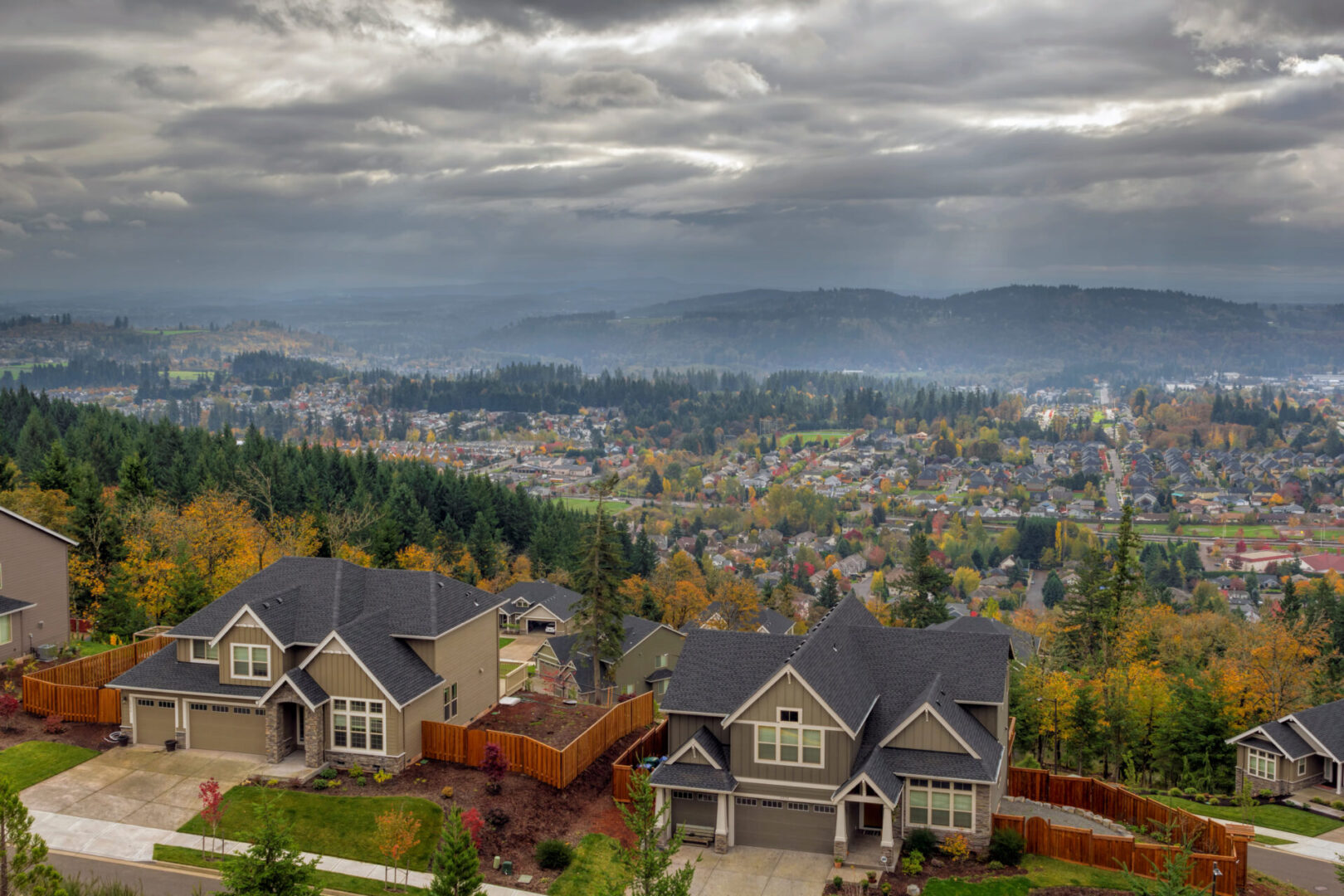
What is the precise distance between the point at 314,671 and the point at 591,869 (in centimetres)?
1198

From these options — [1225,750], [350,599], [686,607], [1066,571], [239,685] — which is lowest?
[1066,571]

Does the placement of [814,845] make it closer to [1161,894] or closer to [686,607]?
[1161,894]

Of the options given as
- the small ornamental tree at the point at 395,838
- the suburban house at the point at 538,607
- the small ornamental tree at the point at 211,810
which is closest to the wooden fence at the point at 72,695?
the small ornamental tree at the point at 211,810

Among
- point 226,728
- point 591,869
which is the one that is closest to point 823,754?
point 591,869

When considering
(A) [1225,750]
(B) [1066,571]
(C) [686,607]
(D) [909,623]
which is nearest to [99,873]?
(A) [1225,750]

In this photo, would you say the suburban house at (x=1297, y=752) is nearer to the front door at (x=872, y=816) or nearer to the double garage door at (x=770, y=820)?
the front door at (x=872, y=816)

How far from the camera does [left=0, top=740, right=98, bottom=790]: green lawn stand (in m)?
31.8

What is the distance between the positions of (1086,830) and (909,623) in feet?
169

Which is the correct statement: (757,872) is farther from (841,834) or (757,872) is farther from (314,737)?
(314,737)

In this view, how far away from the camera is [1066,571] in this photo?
192250 millimetres

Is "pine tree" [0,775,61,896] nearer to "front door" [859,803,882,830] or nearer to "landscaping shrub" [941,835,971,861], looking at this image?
"front door" [859,803,882,830]

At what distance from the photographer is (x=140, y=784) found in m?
31.7

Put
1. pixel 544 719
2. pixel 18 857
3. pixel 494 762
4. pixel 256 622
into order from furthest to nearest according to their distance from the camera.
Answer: pixel 544 719, pixel 256 622, pixel 494 762, pixel 18 857

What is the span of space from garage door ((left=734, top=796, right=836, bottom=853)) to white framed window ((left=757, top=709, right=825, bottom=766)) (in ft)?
4.05
